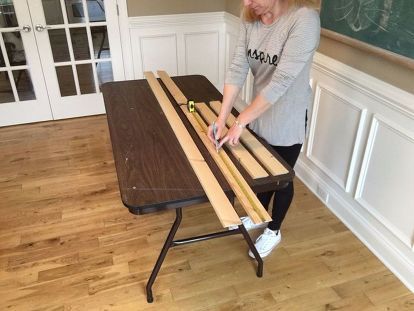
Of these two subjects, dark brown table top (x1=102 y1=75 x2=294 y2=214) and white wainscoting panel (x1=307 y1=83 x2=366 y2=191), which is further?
white wainscoting panel (x1=307 y1=83 x2=366 y2=191)

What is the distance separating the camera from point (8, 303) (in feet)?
5.83

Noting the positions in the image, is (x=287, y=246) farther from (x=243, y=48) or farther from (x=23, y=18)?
(x=23, y=18)

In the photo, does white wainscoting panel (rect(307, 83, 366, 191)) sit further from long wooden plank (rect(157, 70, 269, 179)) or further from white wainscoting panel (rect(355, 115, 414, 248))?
long wooden plank (rect(157, 70, 269, 179))

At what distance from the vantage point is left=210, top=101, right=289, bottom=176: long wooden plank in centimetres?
141

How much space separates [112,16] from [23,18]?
2.38ft

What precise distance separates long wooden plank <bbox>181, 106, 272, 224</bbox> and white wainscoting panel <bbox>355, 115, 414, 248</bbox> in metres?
0.89

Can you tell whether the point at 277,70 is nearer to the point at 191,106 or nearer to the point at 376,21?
the point at 191,106

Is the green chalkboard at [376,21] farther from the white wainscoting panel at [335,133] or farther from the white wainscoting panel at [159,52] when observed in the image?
the white wainscoting panel at [159,52]

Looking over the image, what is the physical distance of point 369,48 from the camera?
6.07 ft

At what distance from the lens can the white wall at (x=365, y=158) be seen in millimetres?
1798

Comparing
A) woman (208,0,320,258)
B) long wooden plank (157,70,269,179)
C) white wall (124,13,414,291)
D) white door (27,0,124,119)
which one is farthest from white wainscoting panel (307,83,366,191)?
white door (27,0,124,119)

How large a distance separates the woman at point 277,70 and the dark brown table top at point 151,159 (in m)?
0.16

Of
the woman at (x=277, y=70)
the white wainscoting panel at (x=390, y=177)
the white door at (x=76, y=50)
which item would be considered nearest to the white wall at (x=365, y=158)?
the white wainscoting panel at (x=390, y=177)

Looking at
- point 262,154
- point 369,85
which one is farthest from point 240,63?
point 369,85
